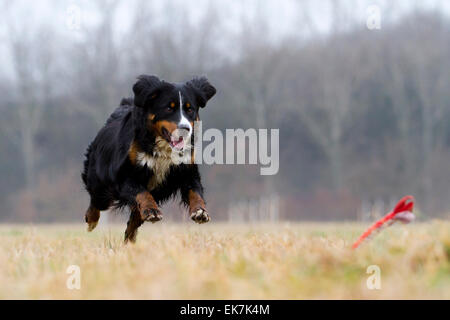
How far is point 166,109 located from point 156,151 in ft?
1.12

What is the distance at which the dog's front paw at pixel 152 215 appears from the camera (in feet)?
16.5

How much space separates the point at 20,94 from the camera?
26672 millimetres

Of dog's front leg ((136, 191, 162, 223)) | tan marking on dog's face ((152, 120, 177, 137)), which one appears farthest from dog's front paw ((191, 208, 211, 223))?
tan marking on dog's face ((152, 120, 177, 137))

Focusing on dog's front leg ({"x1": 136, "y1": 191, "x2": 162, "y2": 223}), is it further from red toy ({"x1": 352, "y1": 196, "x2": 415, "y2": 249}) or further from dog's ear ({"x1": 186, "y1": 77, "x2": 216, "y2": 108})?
red toy ({"x1": 352, "y1": 196, "x2": 415, "y2": 249})

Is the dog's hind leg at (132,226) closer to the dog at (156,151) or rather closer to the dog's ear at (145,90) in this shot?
the dog at (156,151)

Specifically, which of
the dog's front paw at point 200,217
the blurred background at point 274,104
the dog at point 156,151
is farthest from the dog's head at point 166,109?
the blurred background at point 274,104

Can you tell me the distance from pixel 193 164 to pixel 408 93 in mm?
23343

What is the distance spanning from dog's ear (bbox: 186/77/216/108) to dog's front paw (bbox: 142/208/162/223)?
3.74ft

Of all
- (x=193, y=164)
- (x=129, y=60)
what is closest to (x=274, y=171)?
(x=129, y=60)

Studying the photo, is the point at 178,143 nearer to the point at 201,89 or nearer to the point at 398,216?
the point at 201,89

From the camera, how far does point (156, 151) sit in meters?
5.39

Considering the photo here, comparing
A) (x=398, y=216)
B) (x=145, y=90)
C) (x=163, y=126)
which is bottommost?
(x=398, y=216)

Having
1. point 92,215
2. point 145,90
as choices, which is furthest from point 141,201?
point 92,215

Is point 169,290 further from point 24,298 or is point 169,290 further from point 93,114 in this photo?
point 93,114
